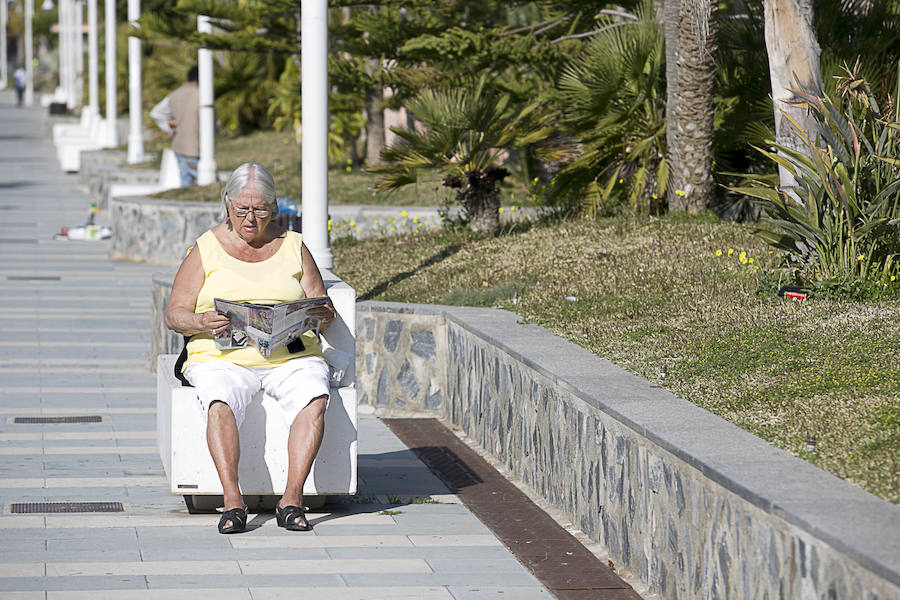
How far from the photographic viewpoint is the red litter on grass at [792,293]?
24.4 ft

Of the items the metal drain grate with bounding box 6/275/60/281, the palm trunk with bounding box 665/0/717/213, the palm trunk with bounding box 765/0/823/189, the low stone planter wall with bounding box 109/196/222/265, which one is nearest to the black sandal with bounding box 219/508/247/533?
the palm trunk with bounding box 765/0/823/189

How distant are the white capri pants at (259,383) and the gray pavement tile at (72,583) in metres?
0.91

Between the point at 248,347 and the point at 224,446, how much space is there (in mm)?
479

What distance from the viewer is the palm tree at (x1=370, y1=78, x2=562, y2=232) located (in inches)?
428

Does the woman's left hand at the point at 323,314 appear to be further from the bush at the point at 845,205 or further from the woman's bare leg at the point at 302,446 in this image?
the bush at the point at 845,205

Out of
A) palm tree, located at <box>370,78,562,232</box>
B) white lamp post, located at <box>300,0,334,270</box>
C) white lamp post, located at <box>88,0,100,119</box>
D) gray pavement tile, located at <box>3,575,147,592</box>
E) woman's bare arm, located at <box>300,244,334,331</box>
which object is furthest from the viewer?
white lamp post, located at <box>88,0,100,119</box>

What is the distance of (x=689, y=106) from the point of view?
11.2 m

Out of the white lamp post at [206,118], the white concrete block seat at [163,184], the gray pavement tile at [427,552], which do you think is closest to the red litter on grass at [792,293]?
the gray pavement tile at [427,552]

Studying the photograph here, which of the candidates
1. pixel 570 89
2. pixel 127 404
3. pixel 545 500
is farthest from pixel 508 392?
pixel 570 89

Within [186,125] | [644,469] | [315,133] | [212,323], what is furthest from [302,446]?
→ [186,125]

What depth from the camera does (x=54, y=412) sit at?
332 inches

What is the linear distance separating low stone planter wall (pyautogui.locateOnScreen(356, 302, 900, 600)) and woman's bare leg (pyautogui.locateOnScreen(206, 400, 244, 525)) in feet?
4.57

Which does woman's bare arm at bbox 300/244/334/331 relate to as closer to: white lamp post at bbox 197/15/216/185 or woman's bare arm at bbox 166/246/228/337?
woman's bare arm at bbox 166/246/228/337

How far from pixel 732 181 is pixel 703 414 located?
6.97 metres
